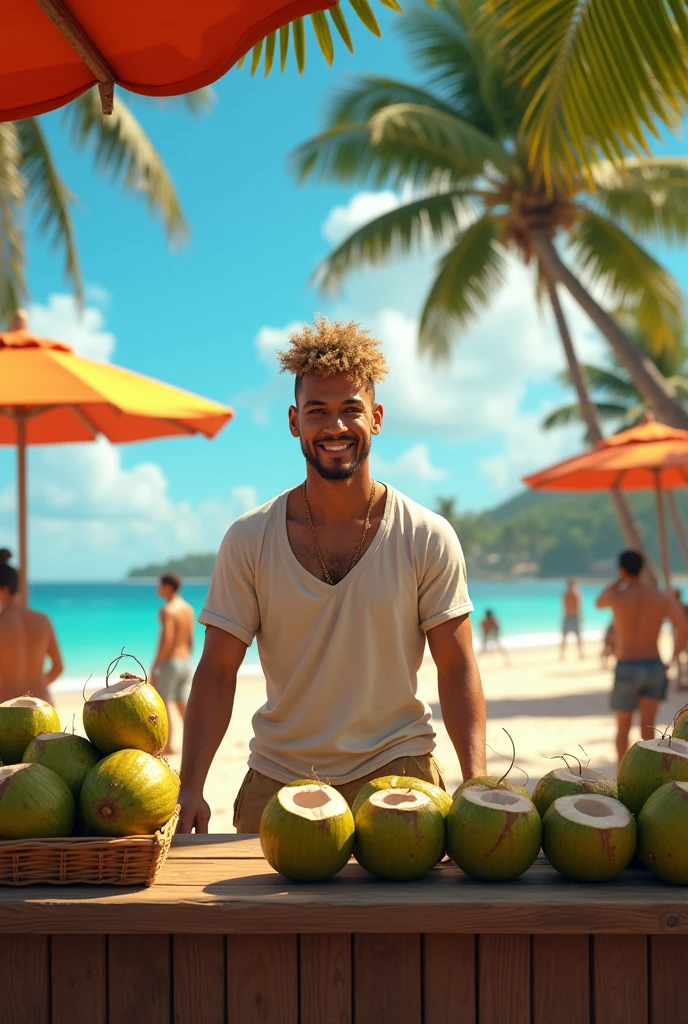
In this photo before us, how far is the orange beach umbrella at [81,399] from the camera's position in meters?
5.39

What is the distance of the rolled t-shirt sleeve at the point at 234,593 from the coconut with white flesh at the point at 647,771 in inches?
42.4

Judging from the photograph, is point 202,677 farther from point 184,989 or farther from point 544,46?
point 544,46

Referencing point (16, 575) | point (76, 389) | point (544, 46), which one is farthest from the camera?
point (16, 575)

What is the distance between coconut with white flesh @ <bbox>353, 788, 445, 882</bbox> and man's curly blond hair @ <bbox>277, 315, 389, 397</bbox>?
1.17 metres

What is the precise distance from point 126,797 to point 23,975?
37 centimetres

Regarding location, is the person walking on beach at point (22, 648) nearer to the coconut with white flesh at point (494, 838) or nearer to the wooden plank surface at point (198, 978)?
the wooden plank surface at point (198, 978)

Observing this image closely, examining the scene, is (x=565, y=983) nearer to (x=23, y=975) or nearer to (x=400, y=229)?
(x=23, y=975)

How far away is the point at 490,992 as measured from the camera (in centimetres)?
181

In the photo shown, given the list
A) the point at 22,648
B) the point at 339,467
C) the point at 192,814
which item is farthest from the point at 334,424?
the point at 22,648

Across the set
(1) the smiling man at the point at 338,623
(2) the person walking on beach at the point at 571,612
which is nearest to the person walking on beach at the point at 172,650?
(1) the smiling man at the point at 338,623

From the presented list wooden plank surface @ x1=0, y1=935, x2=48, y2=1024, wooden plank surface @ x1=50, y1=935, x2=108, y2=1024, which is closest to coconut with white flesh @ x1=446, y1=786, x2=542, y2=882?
wooden plank surface @ x1=50, y1=935, x2=108, y2=1024

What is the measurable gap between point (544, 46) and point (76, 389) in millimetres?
3131

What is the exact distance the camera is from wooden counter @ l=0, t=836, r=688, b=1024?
178 centimetres

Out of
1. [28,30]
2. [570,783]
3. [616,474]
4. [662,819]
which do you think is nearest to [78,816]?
[570,783]
